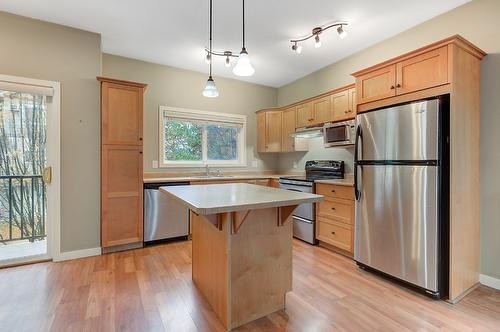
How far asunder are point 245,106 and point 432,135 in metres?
3.46

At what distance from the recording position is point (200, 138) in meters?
4.66

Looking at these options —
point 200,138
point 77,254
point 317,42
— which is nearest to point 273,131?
point 200,138

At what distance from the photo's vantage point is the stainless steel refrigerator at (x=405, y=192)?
2.11 m

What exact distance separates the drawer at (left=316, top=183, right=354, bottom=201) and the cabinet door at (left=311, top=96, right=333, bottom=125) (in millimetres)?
1042

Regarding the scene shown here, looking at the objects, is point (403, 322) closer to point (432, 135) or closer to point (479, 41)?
point (432, 135)

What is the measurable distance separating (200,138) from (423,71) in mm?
3480

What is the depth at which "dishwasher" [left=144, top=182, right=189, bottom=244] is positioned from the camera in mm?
3475

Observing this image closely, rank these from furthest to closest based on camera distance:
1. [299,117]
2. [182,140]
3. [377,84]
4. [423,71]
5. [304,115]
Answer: [182,140]
[299,117]
[304,115]
[377,84]
[423,71]

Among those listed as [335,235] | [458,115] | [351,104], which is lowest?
[335,235]

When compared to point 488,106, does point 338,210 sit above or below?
below

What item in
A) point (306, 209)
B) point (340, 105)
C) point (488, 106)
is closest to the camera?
point (488, 106)

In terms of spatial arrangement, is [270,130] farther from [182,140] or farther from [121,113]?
[121,113]

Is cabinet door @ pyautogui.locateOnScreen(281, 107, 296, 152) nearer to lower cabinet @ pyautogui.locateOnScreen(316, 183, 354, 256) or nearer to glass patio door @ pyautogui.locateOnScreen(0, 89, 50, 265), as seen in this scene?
lower cabinet @ pyautogui.locateOnScreen(316, 183, 354, 256)

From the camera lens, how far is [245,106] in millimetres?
5016
